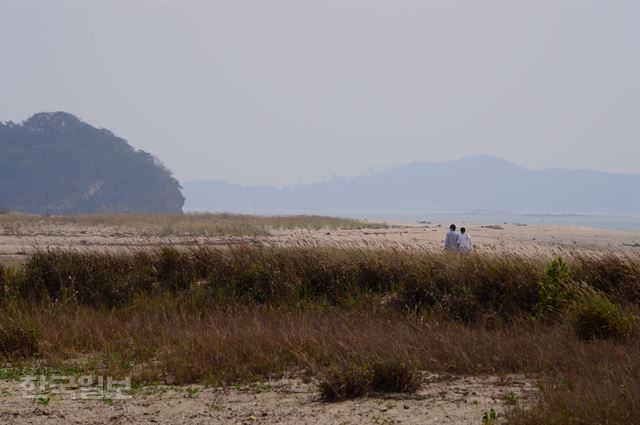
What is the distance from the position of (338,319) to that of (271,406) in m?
4.28

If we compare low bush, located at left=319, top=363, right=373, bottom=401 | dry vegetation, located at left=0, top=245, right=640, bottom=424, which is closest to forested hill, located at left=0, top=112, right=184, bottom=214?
dry vegetation, located at left=0, top=245, right=640, bottom=424

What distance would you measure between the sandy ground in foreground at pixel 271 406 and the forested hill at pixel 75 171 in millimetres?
135454

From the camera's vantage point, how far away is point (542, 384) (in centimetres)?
812

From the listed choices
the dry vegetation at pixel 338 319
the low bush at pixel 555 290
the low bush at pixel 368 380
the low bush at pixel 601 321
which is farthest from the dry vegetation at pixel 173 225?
the low bush at pixel 368 380

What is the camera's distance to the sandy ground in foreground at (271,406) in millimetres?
7578

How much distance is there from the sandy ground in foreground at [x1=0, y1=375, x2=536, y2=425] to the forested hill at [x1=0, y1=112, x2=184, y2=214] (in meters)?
135

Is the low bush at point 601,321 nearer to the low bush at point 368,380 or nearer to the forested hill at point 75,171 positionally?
the low bush at point 368,380

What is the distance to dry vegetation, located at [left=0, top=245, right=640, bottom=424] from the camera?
866 centimetres

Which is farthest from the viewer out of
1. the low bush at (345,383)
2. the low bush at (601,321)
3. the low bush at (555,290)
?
the low bush at (555,290)

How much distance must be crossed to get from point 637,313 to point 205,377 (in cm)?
665

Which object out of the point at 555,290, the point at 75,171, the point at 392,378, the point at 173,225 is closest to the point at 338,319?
the point at 555,290

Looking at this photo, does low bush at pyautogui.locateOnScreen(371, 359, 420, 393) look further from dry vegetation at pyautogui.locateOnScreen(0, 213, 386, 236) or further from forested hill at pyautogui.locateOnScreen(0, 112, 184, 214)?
forested hill at pyautogui.locateOnScreen(0, 112, 184, 214)

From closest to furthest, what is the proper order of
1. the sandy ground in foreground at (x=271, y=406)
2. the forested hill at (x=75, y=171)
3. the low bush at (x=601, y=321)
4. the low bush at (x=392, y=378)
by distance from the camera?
the sandy ground in foreground at (x=271, y=406) → the low bush at (x=392, y=378) → the low bush at (x=601, y=321) → the forested hill at (x=75, y=171)

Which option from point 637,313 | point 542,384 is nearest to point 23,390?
point 542,384
